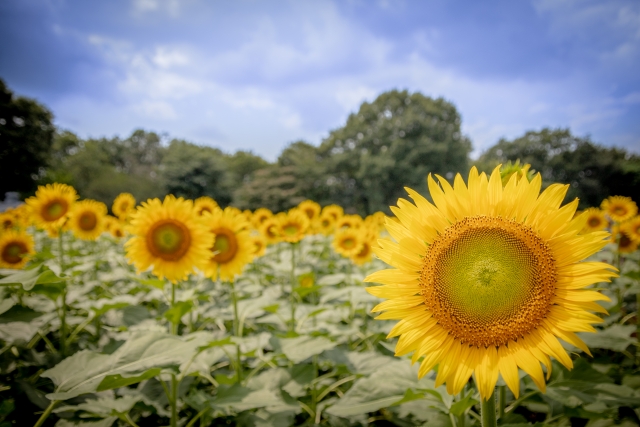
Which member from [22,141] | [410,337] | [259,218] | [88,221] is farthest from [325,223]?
[22,141]

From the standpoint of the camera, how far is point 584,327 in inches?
39.5

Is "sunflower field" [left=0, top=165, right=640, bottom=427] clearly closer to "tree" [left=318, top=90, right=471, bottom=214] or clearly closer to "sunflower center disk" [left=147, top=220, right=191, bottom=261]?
"sunflower center disk" [left=147, top=220, right=191, bottom=261]

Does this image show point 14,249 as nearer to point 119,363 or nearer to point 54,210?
point 54,210

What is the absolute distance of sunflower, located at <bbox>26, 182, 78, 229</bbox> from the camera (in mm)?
3906

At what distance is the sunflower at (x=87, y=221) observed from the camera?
14.9 ft

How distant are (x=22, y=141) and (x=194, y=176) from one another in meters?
13.9

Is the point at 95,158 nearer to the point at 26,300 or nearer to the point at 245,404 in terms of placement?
the point at 26,300

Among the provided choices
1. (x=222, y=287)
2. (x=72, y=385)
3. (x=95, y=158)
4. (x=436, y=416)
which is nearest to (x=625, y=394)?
(x=436, y=416)

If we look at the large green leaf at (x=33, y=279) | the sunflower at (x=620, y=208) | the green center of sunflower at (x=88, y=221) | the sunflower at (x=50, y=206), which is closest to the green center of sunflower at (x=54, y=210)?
the sunflower at (x=50, y=206)

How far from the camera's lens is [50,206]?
3998 millimetres

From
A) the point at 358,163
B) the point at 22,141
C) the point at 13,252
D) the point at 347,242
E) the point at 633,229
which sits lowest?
the point at 13,252

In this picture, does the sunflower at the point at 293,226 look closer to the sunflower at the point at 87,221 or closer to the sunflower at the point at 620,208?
the sunflower at the point at 87,221

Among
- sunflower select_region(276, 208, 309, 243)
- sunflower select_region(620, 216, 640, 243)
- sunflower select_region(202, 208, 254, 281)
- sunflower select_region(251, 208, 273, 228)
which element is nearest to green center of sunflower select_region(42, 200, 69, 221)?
sunflower select_region(202, 208, 254, 281)

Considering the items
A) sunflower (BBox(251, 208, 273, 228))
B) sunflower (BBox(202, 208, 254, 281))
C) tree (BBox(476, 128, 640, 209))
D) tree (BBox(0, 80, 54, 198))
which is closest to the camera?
sunflower (BBox(202, 208, 254, 281))
